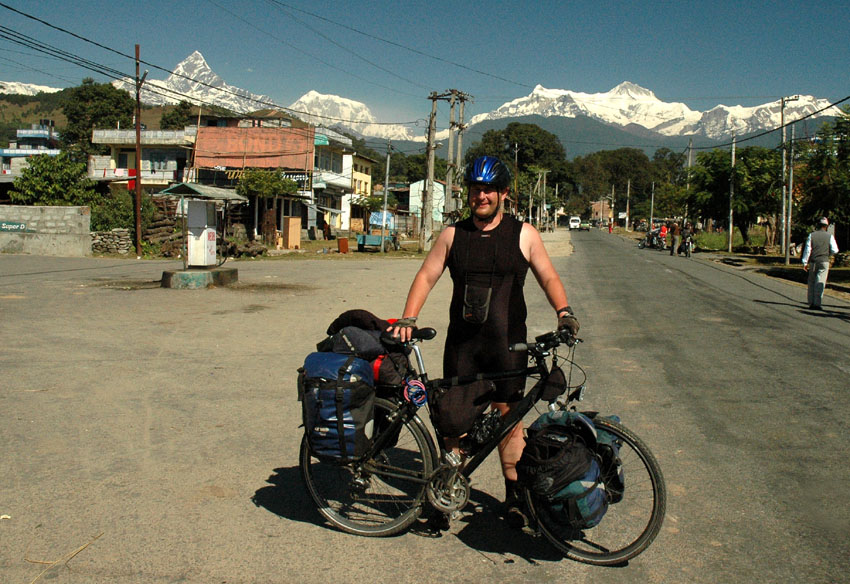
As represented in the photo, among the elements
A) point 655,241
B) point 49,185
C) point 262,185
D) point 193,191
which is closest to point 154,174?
point 262,185

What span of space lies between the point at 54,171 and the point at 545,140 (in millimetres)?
88449

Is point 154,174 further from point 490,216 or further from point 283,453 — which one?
point 490,216

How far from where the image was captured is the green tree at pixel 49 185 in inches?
1182

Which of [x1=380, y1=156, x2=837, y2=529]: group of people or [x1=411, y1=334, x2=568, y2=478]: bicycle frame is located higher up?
[x1=380, y1=156, x2=837, y2=529]: group of people

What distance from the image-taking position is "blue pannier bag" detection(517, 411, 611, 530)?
10.4 feet

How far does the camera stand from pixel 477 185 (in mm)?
3523

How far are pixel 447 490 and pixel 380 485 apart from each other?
388 mm

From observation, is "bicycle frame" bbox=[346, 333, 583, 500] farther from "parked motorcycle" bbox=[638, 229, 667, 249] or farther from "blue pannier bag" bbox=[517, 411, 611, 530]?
"parked motorcycle" bbox=[638, 229, 667, 249]

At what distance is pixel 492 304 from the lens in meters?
3.51

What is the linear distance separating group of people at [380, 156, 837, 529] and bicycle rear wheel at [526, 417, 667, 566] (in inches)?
7.2

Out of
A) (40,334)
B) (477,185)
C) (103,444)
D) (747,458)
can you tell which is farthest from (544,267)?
(40,334)

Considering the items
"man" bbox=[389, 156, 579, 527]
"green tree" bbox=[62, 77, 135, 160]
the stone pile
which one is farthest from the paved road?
"green tree" bbox=[62, 77, 135, 160]

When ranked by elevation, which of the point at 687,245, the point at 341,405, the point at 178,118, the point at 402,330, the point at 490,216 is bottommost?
the point at 341,405

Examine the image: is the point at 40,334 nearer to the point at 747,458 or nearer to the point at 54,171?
the point at 747,458
